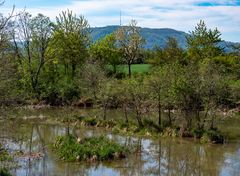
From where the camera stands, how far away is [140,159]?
88.3 ft

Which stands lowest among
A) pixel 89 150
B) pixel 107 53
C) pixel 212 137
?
pixel 212 137

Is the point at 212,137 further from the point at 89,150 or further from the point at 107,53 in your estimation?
the point at 107,53

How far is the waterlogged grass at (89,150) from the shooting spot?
84.3 feet

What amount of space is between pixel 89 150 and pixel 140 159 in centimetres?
325

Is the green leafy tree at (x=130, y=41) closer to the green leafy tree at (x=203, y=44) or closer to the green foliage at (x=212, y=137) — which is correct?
the green leafy tree at (x=203, y=44)

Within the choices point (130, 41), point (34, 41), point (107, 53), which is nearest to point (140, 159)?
point (34, 41)

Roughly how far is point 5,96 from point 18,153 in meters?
8.18

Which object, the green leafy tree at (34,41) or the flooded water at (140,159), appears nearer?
the flooded water at (140,159)

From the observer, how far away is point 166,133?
1364 inches

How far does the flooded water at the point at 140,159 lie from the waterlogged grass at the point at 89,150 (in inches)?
21.4

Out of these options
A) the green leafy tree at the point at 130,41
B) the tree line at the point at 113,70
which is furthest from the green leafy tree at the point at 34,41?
the green leafy tree at the point at 130,41

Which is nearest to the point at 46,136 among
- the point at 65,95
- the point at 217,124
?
the point at 217,124

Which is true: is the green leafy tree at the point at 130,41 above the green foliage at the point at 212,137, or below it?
above

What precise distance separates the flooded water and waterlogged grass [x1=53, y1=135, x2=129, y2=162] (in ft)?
1.78
